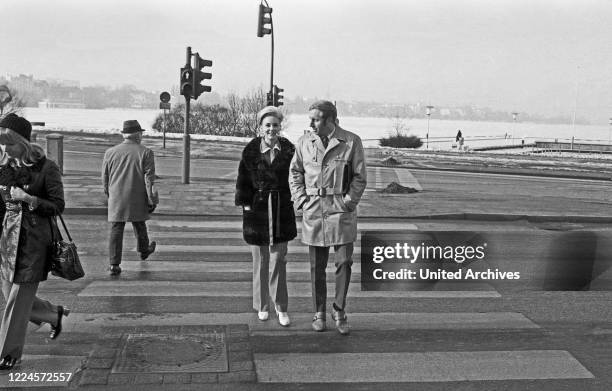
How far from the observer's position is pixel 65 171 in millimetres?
20266

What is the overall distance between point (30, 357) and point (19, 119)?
1.59m


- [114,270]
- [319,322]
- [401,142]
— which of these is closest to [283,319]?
[319,322]

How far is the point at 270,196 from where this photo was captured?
630cm

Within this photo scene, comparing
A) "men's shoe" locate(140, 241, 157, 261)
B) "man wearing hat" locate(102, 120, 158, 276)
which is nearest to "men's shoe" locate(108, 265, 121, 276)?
"man wearing hat" locate(102, 120, 158, 276)

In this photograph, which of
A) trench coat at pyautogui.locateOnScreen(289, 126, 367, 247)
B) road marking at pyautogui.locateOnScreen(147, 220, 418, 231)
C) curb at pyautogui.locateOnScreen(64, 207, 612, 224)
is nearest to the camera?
trench coat at pyautogui.locateOnScreen(289, 126, 367, 247)

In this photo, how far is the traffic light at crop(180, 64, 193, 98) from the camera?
1802cm

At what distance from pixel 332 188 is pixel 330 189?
0.7 inches

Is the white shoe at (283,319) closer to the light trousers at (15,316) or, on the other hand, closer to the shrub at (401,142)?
the light trousers at (15,316)

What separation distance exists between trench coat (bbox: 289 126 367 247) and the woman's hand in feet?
6.80

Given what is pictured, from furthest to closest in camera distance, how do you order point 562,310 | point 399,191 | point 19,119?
point 399,191
point 562,310
point 19,119

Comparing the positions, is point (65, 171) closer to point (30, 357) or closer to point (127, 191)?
point (127, 191)

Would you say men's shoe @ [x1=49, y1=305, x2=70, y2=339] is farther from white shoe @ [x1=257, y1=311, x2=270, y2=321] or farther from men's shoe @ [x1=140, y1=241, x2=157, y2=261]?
men's shoe @ [x1=140, y1=241, x2=157, y2=261]

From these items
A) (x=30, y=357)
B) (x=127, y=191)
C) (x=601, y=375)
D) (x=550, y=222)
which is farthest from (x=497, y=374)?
(x=550, y=222)

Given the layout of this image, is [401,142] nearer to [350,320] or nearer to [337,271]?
[350,320]
